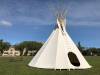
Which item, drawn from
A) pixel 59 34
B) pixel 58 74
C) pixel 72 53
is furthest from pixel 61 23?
pixel 58 74

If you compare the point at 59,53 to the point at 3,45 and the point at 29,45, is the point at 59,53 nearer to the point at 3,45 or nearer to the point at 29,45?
the point at 3,45

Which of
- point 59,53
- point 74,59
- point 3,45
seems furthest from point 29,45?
point 59,53

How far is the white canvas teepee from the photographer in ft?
65.1

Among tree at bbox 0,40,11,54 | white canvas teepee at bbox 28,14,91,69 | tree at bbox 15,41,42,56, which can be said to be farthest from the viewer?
tree at bbox 15,41,42,56

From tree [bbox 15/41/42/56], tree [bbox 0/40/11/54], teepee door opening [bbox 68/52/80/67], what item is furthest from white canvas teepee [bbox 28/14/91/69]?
tree [bbox 15/41/42/56]

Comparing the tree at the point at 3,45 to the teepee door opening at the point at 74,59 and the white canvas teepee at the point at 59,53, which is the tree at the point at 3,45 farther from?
the white canvas teepee at the point at 59,53

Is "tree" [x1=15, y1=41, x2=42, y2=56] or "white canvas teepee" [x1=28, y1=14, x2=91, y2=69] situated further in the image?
"tree" [x1=15, y1=41, x2=42, y2=56]

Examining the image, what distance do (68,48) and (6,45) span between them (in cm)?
7566

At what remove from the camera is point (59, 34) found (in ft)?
70.0

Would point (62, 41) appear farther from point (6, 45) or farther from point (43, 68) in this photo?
point (6, 45)

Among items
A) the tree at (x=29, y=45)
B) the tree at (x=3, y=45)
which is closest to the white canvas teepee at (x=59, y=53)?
the tree at (x=3, y=45)

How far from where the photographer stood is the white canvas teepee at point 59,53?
19.8 metres

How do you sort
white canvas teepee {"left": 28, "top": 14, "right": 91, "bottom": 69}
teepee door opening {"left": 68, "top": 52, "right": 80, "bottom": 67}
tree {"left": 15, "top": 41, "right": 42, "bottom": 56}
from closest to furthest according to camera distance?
white canvas teepee {"left": 28, "top": 14, "right": 91, "bottom": 69} < teepee door opening {"left": 68, "top": 52, "right": 80, "bottom": 67} < tree {"left": 15, "top": 41, "right": 42, "bottom": 56}

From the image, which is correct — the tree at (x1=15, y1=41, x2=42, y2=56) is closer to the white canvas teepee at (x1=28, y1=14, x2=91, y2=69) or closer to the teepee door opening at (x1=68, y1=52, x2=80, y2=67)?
the teepee door opening at (x1=68, y1=52, x2=80, y2=67)
